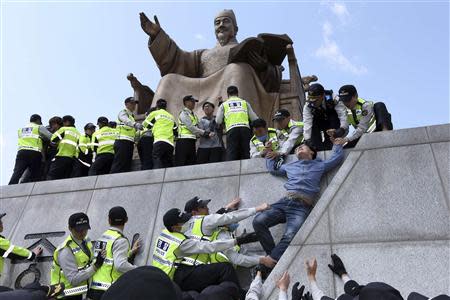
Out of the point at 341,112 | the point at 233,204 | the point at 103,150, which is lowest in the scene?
the point at 233,204

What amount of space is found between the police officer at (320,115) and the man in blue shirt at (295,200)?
0.68 m

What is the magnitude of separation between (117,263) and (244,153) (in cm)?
345

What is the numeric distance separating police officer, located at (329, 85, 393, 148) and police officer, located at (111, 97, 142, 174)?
3.95 metres

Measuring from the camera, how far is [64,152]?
898 centimetres

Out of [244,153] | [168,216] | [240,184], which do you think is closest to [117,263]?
[168,216]

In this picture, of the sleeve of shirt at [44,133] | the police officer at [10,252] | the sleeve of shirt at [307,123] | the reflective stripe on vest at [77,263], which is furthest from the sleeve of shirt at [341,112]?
the sleeve of shirt at [44,133]

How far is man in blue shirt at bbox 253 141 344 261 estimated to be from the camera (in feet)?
17.8

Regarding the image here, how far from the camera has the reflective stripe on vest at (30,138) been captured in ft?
29.5

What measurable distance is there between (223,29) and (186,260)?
10.1 meters

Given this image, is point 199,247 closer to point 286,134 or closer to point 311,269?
point 311,269

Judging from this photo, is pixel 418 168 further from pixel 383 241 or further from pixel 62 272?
pixel 62 272

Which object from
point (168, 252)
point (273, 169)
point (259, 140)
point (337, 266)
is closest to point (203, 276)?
point (168, 252)

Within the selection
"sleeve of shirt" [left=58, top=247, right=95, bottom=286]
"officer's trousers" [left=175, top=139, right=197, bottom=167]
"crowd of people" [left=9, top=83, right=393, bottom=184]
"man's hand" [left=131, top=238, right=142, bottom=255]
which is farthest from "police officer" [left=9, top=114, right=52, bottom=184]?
"sleeve of shirt" [left=58, top=247, right=95, bottom=286]

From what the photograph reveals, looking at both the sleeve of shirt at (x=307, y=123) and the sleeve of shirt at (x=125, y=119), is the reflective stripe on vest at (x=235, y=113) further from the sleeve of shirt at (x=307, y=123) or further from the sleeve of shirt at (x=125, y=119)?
the sleeve of shirt at (x=125, y=119)
